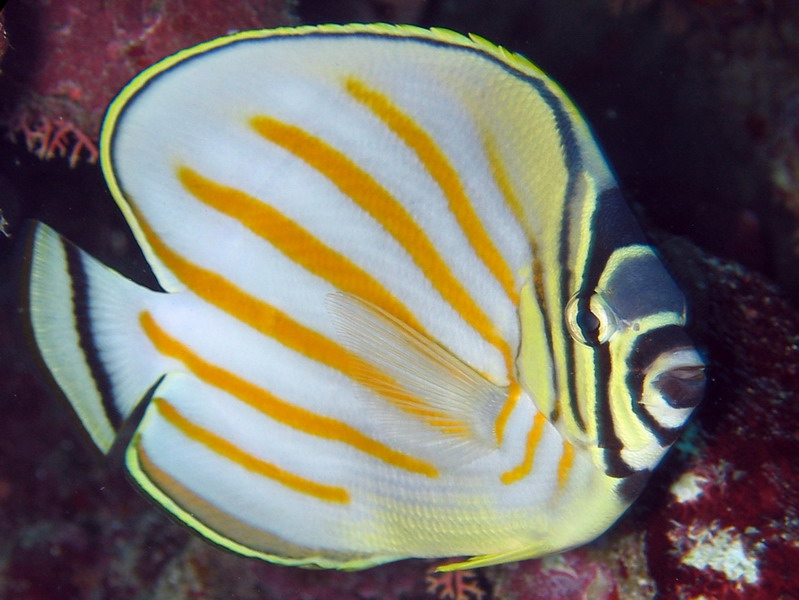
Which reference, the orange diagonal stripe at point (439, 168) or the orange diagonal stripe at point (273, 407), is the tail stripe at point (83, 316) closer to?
the orange diagonal stripe at point (273, 407)

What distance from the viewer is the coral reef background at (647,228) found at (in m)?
1.98

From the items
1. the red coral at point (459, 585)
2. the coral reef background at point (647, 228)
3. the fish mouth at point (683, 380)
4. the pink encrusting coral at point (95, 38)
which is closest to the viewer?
the fish mouth at point (683, 380)

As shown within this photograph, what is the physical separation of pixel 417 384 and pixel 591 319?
1.19ft

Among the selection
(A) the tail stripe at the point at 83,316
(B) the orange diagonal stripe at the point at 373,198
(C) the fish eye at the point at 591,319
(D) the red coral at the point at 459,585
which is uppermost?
(C) the fish eye at the point at 591,319

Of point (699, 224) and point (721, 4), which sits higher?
point (721, 4)

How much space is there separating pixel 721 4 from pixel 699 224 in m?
1.64

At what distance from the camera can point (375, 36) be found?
128cm

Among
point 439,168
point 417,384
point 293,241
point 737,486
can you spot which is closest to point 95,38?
point 293,241

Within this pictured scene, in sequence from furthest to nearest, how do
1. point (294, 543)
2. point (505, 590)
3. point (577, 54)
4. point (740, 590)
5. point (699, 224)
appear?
point (577, 54) → point (699, 224) → point (505, 590) → point (740, 590) → point (294, 543)

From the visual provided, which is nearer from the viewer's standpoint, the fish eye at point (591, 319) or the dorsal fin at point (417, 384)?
the fish eye at point (591, 319)

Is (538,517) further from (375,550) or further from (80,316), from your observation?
(80,316)

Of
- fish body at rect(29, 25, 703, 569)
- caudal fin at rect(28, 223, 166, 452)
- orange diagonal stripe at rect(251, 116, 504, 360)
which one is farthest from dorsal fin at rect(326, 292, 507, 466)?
caudal fin at rect(28, 223, 166, 452)

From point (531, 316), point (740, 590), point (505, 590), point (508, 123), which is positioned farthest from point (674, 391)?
point (505, 590)

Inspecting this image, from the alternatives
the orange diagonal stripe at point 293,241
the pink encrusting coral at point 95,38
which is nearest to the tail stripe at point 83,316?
the orange diagonal stripe at point 293,241
